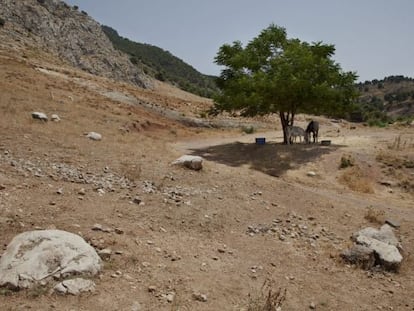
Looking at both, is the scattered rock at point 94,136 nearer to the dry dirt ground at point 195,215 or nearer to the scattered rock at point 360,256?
the dry dirt ground at point 195,215

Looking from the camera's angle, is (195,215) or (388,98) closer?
(195,215)

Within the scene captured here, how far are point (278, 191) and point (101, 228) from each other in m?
6.70

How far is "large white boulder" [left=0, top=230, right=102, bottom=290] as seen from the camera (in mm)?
5647

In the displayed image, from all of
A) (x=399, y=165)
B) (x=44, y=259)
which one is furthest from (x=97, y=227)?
(x=399, y=165)

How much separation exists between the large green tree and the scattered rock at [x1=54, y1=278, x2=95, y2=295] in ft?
51.1

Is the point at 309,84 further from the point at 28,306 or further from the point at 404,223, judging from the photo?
the point at 28,306

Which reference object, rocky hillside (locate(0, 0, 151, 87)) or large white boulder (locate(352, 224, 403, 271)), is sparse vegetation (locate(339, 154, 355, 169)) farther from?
rocky hillside (locate(0, 0, 151, 87))

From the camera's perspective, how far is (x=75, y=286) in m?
5.71

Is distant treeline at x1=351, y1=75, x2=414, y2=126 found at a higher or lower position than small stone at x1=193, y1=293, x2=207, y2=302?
higher

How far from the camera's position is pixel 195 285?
6.61 m

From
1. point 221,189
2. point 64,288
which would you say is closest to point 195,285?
point 64,288

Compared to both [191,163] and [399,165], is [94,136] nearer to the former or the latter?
[191,163]

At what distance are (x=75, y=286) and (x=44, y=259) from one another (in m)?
0.67

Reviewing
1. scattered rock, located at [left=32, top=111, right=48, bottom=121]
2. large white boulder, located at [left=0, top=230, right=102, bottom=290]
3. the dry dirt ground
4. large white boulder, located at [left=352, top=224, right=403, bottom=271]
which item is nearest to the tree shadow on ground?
the dry dirt ground
